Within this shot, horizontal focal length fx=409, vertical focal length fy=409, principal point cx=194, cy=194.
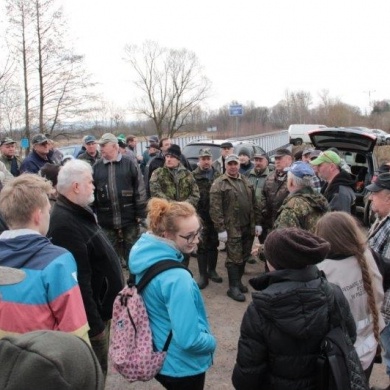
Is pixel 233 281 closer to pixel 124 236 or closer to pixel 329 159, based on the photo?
pixel 124 236

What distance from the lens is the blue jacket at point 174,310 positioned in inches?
85.5

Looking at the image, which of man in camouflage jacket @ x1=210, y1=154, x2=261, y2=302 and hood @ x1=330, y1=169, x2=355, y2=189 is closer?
hood @ x1=330, y1=169, x2=355, y2=189

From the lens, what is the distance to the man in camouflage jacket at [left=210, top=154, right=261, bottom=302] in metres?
5.53

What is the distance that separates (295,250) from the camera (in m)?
2.01

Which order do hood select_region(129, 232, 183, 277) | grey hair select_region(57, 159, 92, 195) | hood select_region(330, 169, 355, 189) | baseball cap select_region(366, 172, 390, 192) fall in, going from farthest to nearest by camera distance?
hood select_region(330, 169, 355, 189), baseball cap select_region(366, 172, 390, 192), grey hair select_region(57, 159, 92, 195), hood select_region(129, 232, 183, 277)

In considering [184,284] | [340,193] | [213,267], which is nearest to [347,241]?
[184,284]

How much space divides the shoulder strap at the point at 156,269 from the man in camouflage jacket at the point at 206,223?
378cm

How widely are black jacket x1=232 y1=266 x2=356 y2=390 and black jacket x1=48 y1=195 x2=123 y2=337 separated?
1.17m

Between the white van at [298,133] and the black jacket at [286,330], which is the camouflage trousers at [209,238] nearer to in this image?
the black jacket at [286,330]

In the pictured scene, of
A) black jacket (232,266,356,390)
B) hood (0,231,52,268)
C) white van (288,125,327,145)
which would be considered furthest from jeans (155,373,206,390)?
white van (288,125,327,145)

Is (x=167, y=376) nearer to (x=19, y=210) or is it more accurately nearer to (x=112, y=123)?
(x=19, y=210)

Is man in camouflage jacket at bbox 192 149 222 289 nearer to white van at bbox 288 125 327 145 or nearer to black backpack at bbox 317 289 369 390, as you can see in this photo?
black backpack at bbox 317 289 369 390

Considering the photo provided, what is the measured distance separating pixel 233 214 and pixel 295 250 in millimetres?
3516

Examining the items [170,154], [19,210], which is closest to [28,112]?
[170,154]
